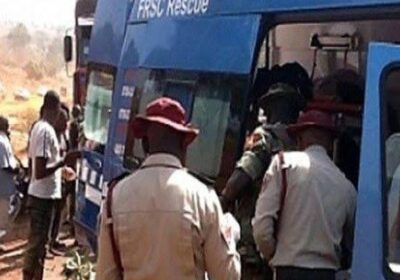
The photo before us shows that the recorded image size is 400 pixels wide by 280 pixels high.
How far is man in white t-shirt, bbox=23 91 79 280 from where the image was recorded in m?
8.92

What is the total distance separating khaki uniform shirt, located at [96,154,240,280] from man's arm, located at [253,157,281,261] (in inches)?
18.1

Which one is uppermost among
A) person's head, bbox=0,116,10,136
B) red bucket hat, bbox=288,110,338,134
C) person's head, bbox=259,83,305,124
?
person's head, bbox=259,83,305,124

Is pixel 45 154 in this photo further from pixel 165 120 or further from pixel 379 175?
pixel 379 175

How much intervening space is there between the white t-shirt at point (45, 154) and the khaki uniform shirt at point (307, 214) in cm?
432

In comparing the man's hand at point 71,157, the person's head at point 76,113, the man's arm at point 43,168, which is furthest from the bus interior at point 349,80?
the person's head at point 76,113

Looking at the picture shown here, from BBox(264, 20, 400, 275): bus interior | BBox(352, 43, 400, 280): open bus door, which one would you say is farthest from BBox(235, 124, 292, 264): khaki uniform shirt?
BBox(352, 43, 400, 280): open bus door

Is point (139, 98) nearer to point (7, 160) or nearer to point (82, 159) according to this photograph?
point (82, 159)

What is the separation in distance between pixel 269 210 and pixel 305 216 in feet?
0.60

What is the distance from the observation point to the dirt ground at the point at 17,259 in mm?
11570

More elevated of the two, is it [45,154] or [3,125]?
[3,125]

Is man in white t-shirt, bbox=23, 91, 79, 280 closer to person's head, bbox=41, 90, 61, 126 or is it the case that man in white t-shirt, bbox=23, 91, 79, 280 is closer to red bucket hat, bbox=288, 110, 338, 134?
person's head, bbox=41, 90, 61, 126

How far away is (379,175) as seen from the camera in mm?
3990

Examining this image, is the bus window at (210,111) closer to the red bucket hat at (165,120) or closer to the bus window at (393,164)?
the red bucket hat at (165,120)

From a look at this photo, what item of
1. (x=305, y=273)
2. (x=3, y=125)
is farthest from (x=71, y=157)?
(x=305, y=273)
